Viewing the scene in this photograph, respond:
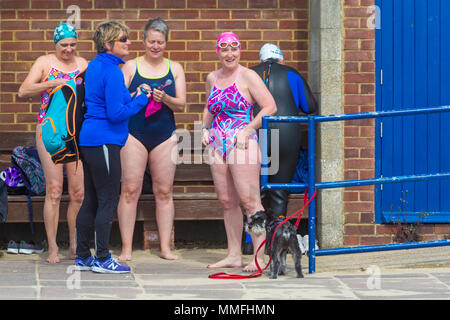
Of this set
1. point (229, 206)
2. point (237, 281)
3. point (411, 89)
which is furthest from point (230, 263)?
point (411, 89)

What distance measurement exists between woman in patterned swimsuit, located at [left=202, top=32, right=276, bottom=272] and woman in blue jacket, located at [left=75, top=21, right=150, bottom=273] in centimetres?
64

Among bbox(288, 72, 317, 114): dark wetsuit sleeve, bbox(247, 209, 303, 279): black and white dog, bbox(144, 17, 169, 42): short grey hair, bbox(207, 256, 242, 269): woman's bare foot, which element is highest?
bbox(144, 17, 169, 42): short grey hair

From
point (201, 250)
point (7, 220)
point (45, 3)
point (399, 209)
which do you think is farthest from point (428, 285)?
point (45, 3)

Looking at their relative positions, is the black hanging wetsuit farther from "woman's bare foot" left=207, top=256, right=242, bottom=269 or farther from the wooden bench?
"woman's bare foot" left=207, top=256, right=242, bottom=269

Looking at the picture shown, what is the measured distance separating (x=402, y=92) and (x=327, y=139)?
812mm

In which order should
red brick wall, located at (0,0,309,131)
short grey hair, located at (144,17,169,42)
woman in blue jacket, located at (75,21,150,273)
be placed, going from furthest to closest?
1. red brick wall, located at (0,0,309,131)
2. short grey hair, located at (144,17,169,42)
3. woman in blue jacket, located at (75,21,150,273)

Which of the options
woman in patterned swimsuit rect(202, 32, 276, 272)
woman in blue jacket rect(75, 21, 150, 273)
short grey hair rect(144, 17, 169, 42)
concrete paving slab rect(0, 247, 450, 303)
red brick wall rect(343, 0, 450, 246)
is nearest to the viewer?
concrete paving slab rect(0, 247, 450, 303)

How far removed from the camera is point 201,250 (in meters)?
7.77

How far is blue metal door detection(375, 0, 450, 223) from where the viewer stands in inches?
302

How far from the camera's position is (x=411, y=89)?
25.1ft

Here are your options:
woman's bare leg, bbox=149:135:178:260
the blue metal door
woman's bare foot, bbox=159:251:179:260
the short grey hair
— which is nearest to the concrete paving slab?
woman's bare foot, bbox=159:251:179:260

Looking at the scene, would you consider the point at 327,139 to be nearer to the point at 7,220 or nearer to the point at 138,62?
the point at 138,62

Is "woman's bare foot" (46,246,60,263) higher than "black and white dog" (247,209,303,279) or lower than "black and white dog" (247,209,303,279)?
lower

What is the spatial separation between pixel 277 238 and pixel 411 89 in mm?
2469
